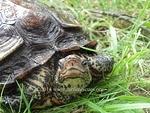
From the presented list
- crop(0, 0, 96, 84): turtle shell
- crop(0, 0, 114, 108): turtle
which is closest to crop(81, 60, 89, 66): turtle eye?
crop(0, 0, 114, 108): turtle

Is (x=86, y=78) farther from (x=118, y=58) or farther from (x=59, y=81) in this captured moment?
(x=118, y=58)

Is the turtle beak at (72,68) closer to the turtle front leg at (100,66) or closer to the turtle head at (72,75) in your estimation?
the turtle head at (72,75)

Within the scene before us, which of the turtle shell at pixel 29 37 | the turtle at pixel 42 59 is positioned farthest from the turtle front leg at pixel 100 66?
the turtle shell at pixel 29 37

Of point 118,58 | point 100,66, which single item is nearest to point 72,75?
point 100,66

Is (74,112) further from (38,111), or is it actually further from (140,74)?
(140,74)

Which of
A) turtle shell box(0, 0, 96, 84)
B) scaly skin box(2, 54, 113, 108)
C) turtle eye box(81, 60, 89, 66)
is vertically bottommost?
scaly skin box(2, 54, 113, 108)

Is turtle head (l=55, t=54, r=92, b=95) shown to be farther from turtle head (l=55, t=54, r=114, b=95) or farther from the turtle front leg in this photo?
the turtle front leg

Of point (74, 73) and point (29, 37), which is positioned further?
point (29, 37)

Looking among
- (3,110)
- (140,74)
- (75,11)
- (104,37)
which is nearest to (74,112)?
(3,110)
